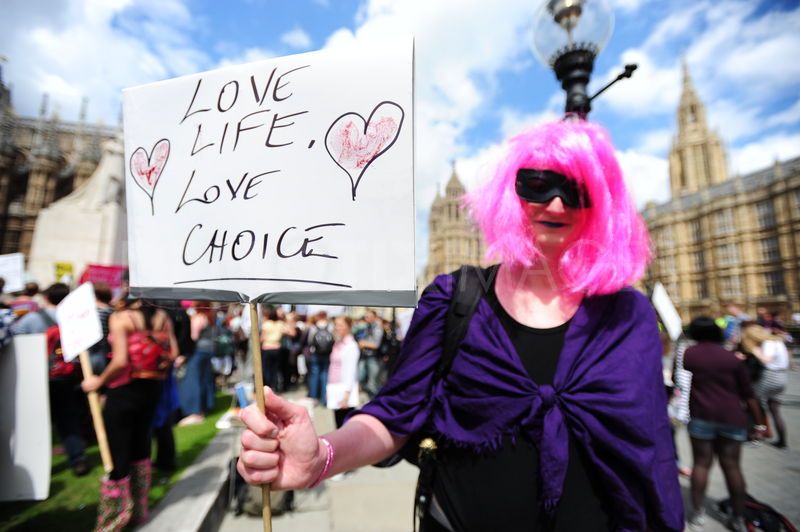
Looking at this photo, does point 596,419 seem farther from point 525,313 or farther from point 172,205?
point 172,205

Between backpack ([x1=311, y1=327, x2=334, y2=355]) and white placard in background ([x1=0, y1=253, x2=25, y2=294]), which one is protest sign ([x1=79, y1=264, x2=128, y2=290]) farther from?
backpack ([x1=311, y1=327, x2=334, y2=355])

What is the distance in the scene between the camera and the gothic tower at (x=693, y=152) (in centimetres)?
5994

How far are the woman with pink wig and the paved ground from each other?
2926 millimetres

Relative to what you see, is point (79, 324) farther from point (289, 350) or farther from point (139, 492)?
point (289, 350)

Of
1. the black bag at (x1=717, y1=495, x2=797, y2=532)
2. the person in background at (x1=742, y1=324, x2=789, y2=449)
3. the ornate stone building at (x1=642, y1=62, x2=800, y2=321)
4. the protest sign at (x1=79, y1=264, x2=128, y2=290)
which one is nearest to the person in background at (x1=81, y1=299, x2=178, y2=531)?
the black bag at (x1=717, y1=495, x2=797, y2=532)

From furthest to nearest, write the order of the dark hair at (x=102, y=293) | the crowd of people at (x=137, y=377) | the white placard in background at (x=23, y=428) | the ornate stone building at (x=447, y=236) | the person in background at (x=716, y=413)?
the ornate stone building at (x=447, y=236)
the dark hair at (x=102, y=293)
the person in background at (x=716, y=413)
the crowd of people at (x=137, y=377)
the white placard in background at (x=23, y=428)

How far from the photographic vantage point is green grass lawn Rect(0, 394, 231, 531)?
3141 mm

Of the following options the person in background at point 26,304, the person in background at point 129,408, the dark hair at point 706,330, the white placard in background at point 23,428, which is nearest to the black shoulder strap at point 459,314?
the person in background at point 129,408

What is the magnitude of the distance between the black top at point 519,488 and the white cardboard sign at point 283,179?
0.53m

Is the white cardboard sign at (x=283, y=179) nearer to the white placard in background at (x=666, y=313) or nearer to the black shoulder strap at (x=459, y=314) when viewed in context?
the black shoulder strap at (x=459, y=314)

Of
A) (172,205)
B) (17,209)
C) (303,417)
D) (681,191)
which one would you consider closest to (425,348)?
(303,417)

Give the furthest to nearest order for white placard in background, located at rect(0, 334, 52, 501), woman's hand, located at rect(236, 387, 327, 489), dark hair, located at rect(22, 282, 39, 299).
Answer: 1. dark hair, located at rect(22, 282, 39, 299)
2. white placard in background, located at rect(0, 334, 52, 501)
3. woman's hand, located at rect(236, 387, 327, 489)

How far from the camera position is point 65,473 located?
4176 mm

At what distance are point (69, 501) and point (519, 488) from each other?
14.0ft
